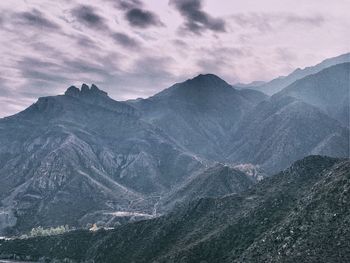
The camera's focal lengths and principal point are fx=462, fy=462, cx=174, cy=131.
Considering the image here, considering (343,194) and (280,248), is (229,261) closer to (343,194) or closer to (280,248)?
(280,248)

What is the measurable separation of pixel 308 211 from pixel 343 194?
52.8 ft

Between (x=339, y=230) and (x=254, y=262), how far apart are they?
3458 cm

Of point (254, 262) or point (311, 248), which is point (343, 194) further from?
point (254, 262)

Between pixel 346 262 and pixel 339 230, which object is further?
pixel 339 230

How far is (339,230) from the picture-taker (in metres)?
172

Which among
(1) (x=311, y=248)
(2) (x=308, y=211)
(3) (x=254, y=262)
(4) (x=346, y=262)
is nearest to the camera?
(4) (x=346, y=262)

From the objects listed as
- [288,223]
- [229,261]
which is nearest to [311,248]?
[288,223]

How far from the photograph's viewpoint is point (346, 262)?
15262cm

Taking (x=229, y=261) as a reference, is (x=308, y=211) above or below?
above

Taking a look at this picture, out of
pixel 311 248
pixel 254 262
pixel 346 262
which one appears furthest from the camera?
pixel 254 262

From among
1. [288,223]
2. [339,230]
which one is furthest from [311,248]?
[288,223]

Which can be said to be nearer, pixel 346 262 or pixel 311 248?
pixel 346 262

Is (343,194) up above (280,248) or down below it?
above

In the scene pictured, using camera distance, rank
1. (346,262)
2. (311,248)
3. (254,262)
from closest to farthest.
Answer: (346,262)
(311,248)
(254,262)
